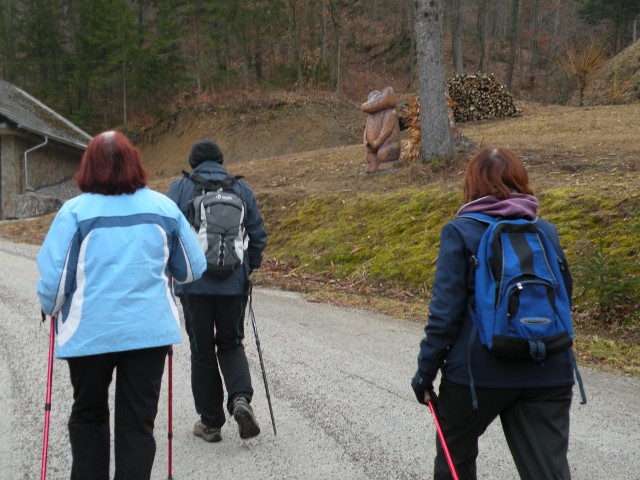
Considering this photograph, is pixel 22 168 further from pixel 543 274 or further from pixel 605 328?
pixel 543 274

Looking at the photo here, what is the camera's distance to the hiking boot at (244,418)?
14.9 feet

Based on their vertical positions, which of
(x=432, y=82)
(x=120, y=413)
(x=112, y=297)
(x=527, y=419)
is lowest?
(x=120, y=413)

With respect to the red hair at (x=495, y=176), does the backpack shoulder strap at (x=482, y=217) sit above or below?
below

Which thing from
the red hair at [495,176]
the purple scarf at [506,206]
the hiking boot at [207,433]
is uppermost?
the red hair at [495,176]

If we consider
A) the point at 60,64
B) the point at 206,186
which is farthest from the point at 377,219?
the point at 60,64

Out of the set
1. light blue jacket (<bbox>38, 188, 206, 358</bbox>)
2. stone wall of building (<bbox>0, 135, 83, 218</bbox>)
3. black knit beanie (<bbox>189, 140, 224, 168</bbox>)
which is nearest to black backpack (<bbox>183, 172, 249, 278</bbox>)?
black knit beanie (<bbox>189, 140, 224, 168</bbox>)

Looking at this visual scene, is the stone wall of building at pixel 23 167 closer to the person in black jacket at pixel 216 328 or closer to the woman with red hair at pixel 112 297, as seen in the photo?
the person in black jacket at pixel 216 328

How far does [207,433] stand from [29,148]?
2444cm

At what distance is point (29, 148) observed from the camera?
2627cm

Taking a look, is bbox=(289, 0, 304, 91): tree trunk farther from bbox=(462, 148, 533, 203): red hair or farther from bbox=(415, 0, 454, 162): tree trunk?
bbox=(462, 148, 533, 203): red hair

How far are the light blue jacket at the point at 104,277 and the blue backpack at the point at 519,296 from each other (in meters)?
1.55

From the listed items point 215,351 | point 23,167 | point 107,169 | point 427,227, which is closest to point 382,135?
point 427,227

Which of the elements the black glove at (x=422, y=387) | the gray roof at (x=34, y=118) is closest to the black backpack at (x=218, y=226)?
the black glove at (x=422, y=387)

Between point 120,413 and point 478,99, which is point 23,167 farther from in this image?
point 120,413
